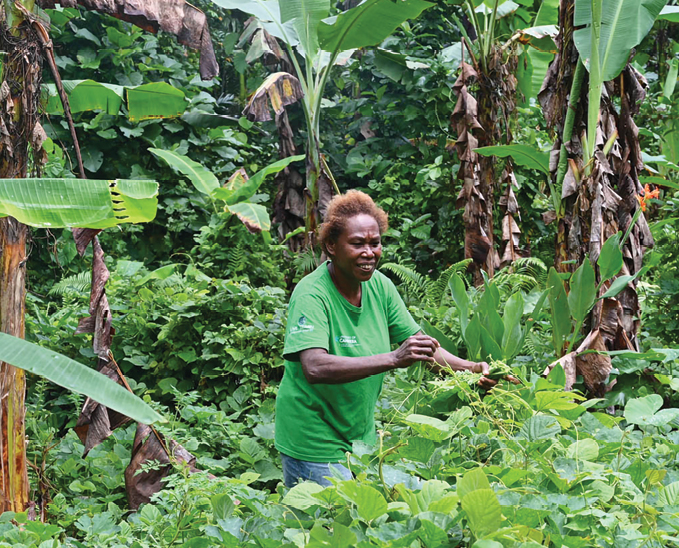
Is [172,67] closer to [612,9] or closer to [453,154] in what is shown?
[453,154]

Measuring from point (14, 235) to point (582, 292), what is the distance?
9.55 feet

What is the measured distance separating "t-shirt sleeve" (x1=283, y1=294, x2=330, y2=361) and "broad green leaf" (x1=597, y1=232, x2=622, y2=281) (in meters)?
1.81

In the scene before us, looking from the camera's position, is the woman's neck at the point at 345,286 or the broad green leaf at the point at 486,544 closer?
the broad green leaf at the point at 486,544

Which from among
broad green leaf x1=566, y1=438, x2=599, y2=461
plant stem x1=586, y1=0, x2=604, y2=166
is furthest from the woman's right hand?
plant stem x1=586, y1=0, x2=604, y2=166

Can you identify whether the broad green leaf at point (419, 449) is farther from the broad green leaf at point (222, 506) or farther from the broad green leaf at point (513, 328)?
the broad green leaf at point (513, 328)

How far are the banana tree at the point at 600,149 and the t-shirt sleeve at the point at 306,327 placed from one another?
184cm

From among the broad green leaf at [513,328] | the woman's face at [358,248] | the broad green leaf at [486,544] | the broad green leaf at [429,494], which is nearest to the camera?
the broad green leaf at [486,544]

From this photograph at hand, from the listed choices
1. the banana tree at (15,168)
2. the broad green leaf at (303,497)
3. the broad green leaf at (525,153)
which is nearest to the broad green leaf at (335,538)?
the broad green leaf at (303,497)

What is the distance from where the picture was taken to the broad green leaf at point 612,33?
403 centimetres

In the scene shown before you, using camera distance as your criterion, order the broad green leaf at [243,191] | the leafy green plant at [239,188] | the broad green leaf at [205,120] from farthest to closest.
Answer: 1. the broad green leaf at [205,120]
2. the broad green leaf at [243,191]
3. the leafy green plant at [239,188]

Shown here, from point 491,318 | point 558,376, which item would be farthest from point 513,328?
point 558,376

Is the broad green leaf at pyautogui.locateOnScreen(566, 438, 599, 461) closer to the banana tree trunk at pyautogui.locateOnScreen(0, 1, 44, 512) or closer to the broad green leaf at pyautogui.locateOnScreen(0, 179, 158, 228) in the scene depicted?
the broad green leaf at pyautogui.locateOnScreen(0, 179, 158, 228)

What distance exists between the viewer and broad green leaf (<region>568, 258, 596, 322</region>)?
3.64 metres

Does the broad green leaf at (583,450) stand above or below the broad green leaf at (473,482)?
below
